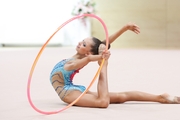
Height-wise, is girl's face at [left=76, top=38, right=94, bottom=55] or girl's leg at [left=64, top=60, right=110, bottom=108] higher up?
girl's face at [left=76, top=38, right=94, bottom=55]

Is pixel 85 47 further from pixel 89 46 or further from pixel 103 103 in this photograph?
pixel 103 103

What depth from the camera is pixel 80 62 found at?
93.5 inches

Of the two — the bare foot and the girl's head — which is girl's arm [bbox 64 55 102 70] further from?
the bare foot

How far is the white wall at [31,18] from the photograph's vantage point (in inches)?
385

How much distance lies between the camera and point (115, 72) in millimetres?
4473

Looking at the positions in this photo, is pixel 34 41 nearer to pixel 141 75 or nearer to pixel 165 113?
pixel 141 75

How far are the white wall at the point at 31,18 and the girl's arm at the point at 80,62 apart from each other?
7.53m

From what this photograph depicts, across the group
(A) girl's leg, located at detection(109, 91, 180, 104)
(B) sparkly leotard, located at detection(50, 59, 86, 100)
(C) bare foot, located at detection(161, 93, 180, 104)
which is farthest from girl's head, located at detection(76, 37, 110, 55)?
(C) bare foot, located at detection(161, 93, 180, 104)

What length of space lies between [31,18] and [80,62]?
7.69 meters

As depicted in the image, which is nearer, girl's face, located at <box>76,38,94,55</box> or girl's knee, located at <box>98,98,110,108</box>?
girl's knee, located at <box>98,98,110,108</box>

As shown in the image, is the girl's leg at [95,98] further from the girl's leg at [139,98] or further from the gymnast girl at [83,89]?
the girl's leg at [139,98]

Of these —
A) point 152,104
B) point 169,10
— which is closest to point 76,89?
point 152,104

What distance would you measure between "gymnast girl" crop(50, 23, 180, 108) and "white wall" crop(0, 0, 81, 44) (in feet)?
24.4

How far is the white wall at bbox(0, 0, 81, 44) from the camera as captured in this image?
32.1 ft
